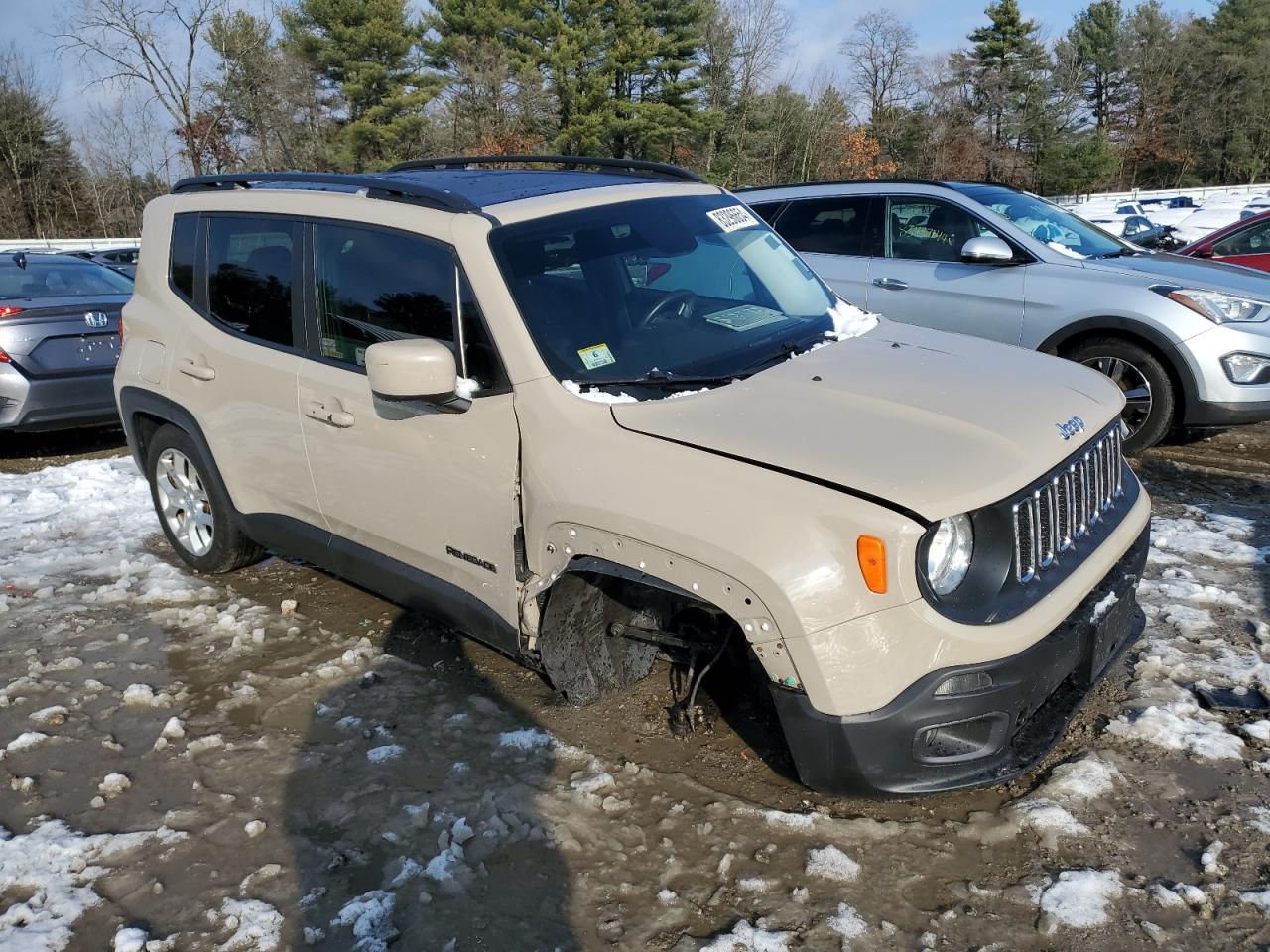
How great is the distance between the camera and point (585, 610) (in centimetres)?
346

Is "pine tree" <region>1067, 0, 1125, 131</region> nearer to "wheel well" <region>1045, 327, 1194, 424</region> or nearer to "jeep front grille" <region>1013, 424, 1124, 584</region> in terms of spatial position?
"wheel well" <region>1045, 327, 1194, 424</region>

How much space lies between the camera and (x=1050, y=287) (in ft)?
22.5

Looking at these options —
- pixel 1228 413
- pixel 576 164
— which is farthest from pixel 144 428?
pixel 1228 413

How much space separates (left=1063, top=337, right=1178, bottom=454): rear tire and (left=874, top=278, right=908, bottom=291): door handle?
1.29 m

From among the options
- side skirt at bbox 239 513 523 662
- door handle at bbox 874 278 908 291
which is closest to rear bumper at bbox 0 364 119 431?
side skirt at bbox 239 513 523 662

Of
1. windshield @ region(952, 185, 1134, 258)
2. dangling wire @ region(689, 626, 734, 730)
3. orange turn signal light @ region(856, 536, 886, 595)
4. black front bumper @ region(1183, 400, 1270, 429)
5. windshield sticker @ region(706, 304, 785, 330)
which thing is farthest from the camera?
windshield @ region(952, 185, 1134, 258)

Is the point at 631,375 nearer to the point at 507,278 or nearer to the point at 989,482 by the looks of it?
the point at 507,278

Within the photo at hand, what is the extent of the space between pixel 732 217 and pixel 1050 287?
3.45 m

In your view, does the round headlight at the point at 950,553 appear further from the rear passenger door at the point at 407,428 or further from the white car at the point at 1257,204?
the white car at the point at 1257,204

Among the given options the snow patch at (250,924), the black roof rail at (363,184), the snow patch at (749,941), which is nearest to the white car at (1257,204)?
the black roof rail at (363,184)

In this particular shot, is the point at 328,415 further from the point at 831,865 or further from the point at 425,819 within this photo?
the point at 831,865

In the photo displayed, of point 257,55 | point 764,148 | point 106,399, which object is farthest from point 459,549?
point 764,148

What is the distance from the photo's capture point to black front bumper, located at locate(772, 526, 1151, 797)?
269cm

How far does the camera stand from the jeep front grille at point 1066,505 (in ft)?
9.50
